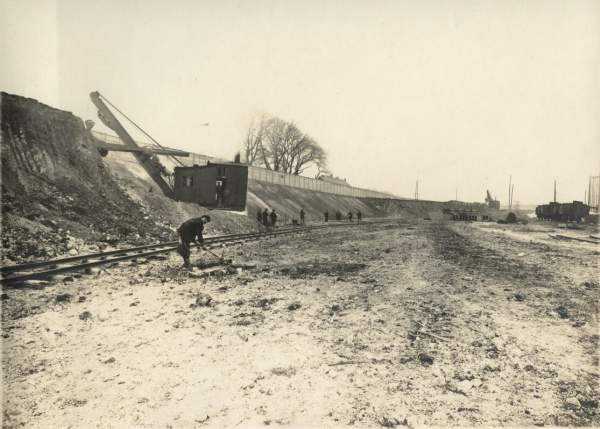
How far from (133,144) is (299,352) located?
70.7 feet

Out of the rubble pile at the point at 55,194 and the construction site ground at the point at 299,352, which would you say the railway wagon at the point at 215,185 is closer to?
the rubble pile at the point at 55,194

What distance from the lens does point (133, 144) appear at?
21.9 m

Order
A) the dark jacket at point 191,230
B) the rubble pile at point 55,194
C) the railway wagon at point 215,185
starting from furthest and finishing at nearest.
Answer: the railway wagon at point 215,185 < the rubble pile at point 55,194 < the dark jacket at point 191,230

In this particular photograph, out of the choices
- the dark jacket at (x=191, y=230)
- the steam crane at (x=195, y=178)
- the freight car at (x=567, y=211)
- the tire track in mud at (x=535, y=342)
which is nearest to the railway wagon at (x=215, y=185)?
the steam crane at (x=195, y=178)

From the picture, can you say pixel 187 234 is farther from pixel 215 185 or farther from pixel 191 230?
pixel 215 185

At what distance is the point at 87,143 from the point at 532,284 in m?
19.2

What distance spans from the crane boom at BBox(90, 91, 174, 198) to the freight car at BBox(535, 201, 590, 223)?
45.6m

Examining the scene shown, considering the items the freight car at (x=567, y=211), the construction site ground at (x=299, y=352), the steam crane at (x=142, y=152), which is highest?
the steam crane at (x=142, y=152)

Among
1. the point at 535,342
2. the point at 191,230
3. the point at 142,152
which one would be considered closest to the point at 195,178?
the point at 142,152

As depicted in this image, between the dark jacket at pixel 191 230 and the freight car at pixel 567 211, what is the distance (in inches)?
1898

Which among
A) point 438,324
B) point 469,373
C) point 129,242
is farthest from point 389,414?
point 129,242

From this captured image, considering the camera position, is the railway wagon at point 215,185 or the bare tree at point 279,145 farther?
the bare tree at point 279,145

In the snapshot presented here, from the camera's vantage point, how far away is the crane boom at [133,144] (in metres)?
21.5

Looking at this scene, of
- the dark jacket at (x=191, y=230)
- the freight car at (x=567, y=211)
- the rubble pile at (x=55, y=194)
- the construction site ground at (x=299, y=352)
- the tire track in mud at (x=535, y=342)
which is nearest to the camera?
the construction site ground at (x=299, y=352)
